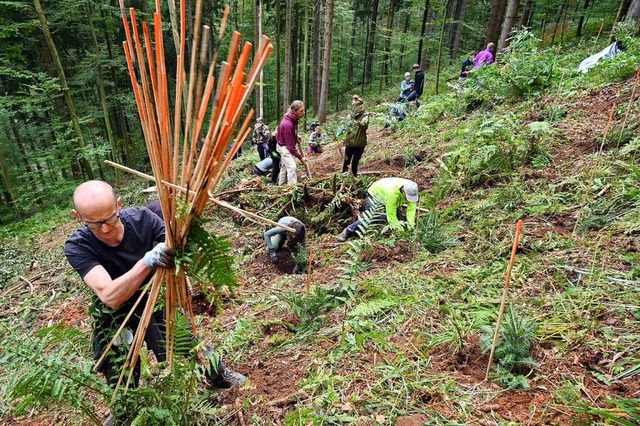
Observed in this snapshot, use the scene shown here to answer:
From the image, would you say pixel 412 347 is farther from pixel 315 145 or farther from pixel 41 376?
pixel 315 145

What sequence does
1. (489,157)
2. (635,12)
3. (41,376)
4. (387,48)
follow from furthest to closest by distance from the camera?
(387,48), (635,12), (489,157), (41,376)

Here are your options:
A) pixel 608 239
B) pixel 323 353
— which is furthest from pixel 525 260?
pixel 323 353

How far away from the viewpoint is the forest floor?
2109 millimetres

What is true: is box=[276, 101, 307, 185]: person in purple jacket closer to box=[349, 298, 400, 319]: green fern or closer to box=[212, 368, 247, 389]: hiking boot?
box=[349, 298, 400, 319]: green fern

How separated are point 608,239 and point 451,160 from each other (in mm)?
3005

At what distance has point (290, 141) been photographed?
23.0 ft

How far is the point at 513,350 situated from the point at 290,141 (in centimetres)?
560

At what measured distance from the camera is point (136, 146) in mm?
24438

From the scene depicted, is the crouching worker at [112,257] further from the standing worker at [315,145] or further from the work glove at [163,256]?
the standing worker at [315,145]

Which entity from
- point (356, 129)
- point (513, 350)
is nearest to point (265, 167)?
point (356, 129)

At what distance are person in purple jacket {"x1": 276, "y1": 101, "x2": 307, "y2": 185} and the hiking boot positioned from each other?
4946 millimetres

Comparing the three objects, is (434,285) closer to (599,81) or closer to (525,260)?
(525,260)

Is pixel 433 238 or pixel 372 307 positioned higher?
pixel 372 307

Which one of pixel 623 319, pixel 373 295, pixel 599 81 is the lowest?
pixel 373 295
